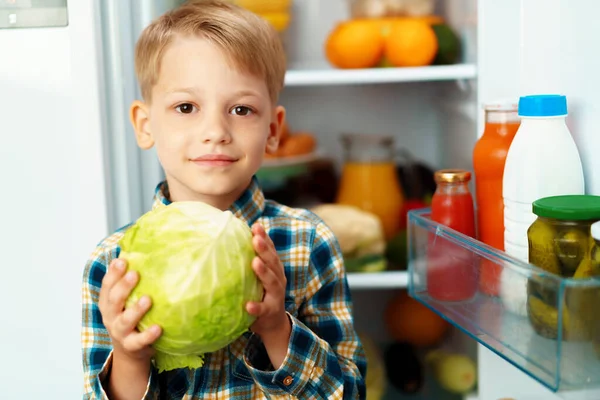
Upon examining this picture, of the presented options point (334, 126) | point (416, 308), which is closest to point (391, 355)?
point (416, 308)

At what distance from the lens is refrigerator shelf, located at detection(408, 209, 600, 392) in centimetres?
84

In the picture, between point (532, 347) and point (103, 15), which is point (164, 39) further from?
point (532, 347)

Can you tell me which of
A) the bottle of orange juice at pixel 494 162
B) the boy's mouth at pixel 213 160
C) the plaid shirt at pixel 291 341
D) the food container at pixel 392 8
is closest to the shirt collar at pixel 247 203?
the plaid shirt at pixel 291 341

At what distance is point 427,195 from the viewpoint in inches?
79.8

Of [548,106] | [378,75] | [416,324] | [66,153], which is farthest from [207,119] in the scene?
[416,324]

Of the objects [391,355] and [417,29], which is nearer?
[417,29]

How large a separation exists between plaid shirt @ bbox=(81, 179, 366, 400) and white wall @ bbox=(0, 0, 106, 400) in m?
0.22

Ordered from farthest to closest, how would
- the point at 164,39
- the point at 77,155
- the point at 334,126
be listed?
the point at 334,126 → the point at 77,155 → the point at 164,39

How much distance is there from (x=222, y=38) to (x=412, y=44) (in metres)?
0.78

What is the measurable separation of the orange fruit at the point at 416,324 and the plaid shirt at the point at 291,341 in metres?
0.84

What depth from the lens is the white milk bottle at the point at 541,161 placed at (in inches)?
41.5

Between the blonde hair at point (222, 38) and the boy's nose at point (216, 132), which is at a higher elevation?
the blonde hair at point (222, 38)

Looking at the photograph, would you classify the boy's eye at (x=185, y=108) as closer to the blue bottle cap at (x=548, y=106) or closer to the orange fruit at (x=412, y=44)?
the blue bottle cap at (x=548, y=106)

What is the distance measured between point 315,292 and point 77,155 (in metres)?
0.56
